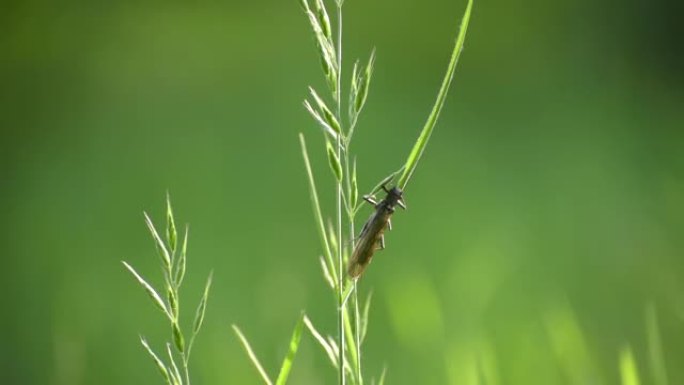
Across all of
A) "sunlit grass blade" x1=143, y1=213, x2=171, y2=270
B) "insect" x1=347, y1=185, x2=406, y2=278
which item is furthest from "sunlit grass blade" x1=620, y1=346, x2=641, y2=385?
"sunlit grass blade" x1=143, y1=213, x2=171, y2=270

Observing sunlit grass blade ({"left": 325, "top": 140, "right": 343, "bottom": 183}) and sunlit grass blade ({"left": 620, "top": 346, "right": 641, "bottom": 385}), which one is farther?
sunlit grass blade ({"left": 620, "top": 346, "right": 641, "bottom": 385})

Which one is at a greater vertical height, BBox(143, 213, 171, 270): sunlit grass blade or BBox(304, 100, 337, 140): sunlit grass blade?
BBox(304, 100, 337, 140): sunlit grass blade

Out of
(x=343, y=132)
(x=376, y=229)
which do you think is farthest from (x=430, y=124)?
(x=376, y=229)

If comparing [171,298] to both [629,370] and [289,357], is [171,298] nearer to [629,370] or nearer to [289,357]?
[289,357]

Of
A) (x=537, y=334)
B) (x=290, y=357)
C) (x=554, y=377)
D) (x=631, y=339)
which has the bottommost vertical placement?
(x=290, y=357)

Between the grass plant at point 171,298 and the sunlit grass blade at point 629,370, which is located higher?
the sunlit grass blade at point 629,370

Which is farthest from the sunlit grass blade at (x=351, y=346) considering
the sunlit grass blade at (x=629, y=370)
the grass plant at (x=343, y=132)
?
the sunlit grass blade at (x=629, y=370)

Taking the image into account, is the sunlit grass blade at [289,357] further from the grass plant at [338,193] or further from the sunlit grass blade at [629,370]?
the sunlit grass blade at [629,370]

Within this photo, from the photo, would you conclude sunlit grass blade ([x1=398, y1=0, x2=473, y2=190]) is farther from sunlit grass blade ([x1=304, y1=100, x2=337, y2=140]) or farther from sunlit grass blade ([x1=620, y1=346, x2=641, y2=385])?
sunlit grass blade ([x1=620, y1=346, x2=641, y2=385])

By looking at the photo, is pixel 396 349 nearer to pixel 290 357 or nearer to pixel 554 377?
pixel 554 377

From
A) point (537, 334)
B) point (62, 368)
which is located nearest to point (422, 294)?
point (62, 368)

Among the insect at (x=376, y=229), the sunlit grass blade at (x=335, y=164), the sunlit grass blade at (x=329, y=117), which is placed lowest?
the sunlit grass blade at (x=335, y=164)
